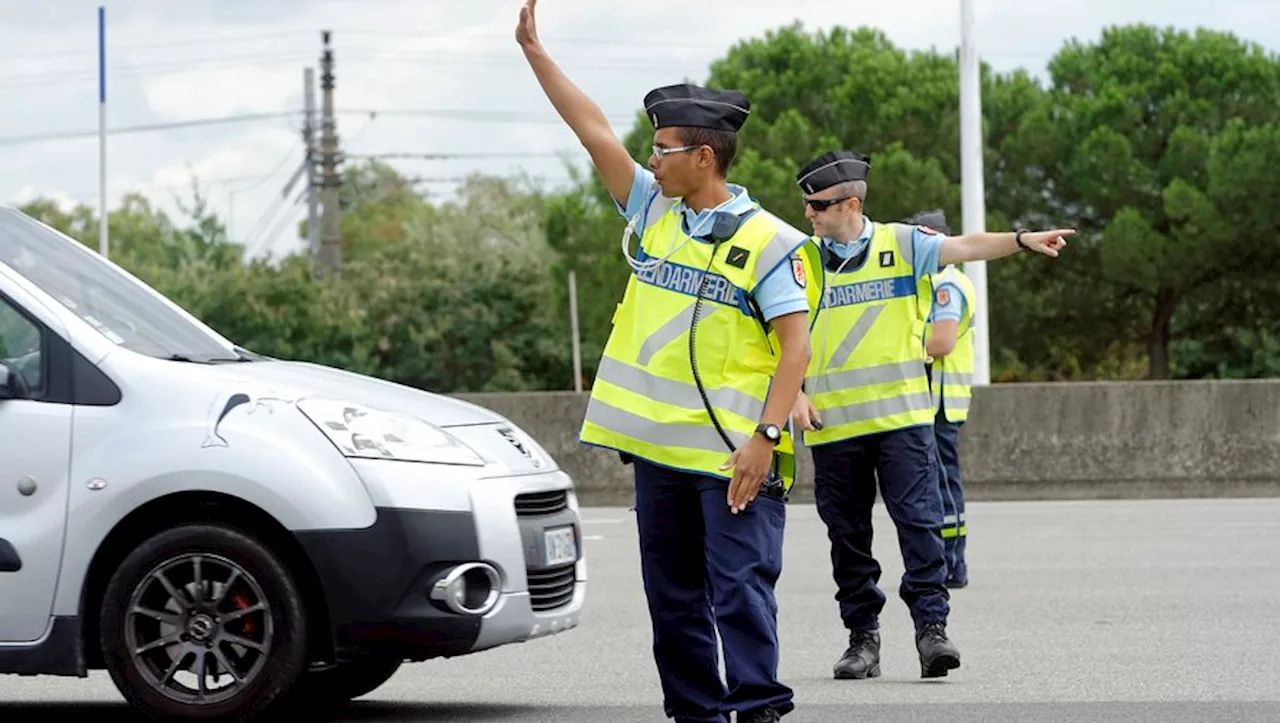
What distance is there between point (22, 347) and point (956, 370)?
577 cm

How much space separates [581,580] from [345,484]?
1.00 meters

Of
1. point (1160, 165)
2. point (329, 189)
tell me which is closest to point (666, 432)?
point (1160, 165)

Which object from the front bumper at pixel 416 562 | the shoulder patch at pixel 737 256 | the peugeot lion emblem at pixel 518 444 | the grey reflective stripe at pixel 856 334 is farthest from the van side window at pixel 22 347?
the grey reflective stripe at pixel 856 334

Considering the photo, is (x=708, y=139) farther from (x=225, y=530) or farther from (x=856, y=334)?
(x=856, y=334)

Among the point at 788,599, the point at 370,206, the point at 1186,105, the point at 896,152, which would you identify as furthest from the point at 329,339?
the point at 370,206

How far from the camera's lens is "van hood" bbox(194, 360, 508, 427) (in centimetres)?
743

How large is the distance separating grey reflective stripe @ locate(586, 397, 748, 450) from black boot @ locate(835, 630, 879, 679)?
2705mm

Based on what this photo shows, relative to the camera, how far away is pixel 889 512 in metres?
8.74

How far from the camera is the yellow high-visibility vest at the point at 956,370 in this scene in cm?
1200

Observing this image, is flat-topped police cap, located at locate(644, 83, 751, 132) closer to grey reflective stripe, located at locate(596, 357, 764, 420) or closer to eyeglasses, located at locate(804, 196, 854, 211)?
grey reflective stripe, located at locate(596, 357, 764, 420)

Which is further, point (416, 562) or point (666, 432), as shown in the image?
point (416, 562)

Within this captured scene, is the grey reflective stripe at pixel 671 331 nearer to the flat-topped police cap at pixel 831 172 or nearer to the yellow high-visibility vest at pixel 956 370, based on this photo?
the flat-topped police cap at pixel 831 172

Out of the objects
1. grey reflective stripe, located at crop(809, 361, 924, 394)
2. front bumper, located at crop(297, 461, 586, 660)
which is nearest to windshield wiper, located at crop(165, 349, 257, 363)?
front bumper, located at crop(297, 461, 586, 660)

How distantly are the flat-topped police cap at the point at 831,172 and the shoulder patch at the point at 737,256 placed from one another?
2577 mm
